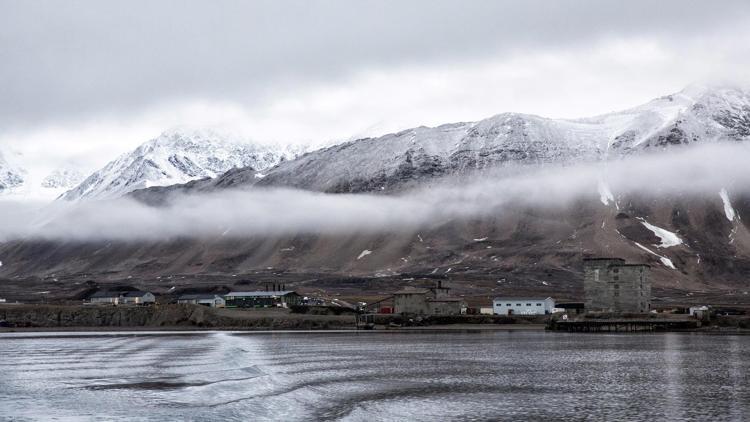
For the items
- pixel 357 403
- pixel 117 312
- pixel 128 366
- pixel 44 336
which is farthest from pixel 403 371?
pixel 117 312

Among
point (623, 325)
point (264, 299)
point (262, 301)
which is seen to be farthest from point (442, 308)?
point (262, 301)

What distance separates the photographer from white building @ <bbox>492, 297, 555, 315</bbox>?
175750 millimetres

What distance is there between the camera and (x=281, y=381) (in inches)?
2517

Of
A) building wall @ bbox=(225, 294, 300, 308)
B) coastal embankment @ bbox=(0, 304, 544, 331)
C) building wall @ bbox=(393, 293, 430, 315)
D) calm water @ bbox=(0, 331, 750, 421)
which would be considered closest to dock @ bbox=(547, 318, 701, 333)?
coastal embankment @ bbox=(0, 304, 544, 331)

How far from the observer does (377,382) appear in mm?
64125

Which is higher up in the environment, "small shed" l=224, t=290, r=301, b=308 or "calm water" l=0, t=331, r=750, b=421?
"small shed" l=224, t=290, r=301, b=308

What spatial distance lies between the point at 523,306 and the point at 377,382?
11808 centimetres

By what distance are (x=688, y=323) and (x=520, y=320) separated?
32.9m

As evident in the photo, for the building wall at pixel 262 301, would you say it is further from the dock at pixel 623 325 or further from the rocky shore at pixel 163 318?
the dock at pixel 623 325

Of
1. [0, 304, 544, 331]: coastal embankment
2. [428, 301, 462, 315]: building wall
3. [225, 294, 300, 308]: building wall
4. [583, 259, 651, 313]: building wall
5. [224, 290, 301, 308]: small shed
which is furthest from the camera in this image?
[224, 290, 301, 308]: small shed

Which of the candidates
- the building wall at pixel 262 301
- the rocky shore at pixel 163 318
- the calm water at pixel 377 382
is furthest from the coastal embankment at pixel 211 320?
the calm water at pixel 377 382

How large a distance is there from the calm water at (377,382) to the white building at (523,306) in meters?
68.8

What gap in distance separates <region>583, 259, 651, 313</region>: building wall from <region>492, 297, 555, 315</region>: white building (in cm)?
1274

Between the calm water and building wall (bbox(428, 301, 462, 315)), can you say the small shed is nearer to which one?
building wall (bbox(428, 301, 462, 315))
